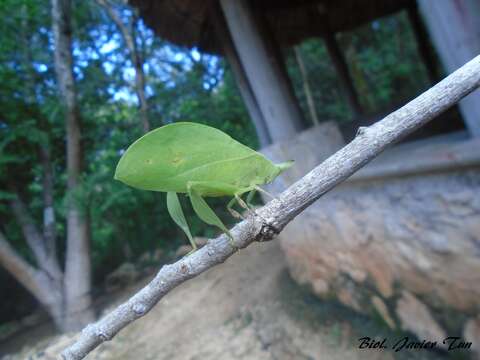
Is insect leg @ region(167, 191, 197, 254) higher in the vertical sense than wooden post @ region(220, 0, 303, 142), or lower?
lower

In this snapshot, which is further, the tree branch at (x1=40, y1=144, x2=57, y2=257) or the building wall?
the tree branch at (x1=40, y1=144, x2=57, y2=257)

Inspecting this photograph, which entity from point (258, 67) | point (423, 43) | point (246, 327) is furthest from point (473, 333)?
point (423, 43)

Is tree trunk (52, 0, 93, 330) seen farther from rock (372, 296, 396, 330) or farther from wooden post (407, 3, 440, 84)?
wooden post (407, 3, 440, 84)

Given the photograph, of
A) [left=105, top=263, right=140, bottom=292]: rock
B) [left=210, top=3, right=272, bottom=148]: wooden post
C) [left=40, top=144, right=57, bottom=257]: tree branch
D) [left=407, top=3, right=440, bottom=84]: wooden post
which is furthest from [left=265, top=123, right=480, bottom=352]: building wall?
[left=407, top=3, right=440, bottom=84]: wooden post

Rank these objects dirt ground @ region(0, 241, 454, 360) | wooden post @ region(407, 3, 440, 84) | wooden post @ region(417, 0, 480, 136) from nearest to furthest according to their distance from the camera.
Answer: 1. wooden post @ region(417, 0, 480, 136)
2. dirt ground @ region(0, 241, 454, 360)
3. wooden post @ region(407, 3, 440, 84)

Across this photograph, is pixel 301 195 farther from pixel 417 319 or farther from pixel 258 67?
pixel 258 67

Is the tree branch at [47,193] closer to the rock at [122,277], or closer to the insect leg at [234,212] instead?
the rock at [122,277]

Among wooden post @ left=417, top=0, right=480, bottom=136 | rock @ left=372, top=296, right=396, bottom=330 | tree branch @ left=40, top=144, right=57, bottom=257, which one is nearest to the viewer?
wooden post @ left=417, top=0, right=480, bottom=136

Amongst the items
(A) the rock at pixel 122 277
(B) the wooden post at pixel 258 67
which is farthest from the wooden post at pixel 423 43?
(A) the rock at pixel 122 277
